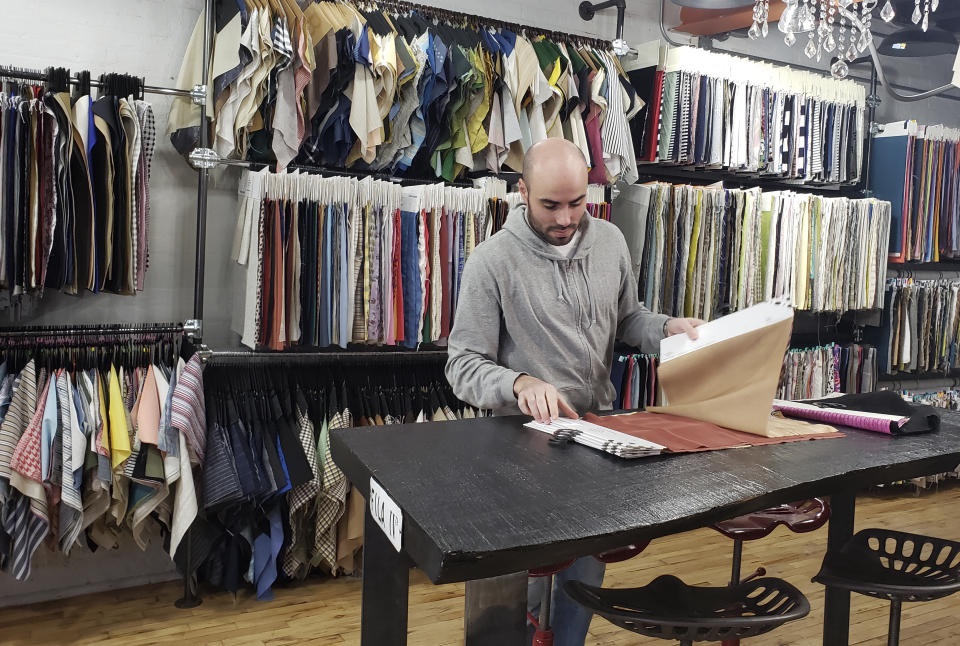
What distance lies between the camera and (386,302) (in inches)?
142

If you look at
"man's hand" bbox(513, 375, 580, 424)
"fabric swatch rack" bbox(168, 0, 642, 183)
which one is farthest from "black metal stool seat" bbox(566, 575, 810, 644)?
"fabric swatch rack" bbox(168, 0, 642, 183)

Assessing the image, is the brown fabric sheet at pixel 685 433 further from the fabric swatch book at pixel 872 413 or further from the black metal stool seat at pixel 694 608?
the black metal stool seat at pixel 694 608

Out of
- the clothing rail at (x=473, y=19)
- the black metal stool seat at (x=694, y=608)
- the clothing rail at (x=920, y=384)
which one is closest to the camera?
the black metal stool seat at (x=694, y=608)

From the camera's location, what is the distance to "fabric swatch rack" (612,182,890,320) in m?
4.28

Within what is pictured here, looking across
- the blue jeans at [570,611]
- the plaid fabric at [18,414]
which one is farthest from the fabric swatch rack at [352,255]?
the blue jeans at [570,611]

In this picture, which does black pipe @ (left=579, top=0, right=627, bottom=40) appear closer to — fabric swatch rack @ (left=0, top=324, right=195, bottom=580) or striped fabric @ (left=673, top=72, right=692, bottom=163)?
striped fabric @ (left=673, top=72, right=692, bottom=163)

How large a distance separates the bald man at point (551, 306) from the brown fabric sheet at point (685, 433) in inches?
12.4

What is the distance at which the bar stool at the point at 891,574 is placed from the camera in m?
1.92

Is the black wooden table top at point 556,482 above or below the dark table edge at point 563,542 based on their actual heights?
above

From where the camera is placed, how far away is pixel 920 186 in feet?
17.4

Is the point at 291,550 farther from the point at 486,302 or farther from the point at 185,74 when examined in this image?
the point at 185,74

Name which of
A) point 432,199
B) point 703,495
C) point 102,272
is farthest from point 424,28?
point 703,495

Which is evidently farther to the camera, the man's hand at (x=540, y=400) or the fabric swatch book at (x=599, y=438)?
the man's hand at (x=540, y=400)

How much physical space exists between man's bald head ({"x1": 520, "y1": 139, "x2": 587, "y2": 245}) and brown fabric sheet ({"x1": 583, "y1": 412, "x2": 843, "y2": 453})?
617mm
